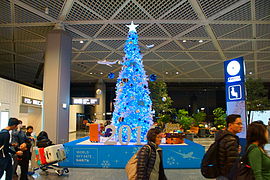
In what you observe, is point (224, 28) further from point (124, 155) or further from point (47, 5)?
point (47, 5)

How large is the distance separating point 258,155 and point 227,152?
378 mm

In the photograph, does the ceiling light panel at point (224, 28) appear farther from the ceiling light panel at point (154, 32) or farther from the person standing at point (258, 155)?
the person standing at point (258, 155)

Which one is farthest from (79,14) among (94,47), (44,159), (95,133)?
(44,159)

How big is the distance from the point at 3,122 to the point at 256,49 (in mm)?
13214

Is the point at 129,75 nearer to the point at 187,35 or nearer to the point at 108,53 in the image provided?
the point at 187,35

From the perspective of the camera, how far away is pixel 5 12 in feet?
25.0

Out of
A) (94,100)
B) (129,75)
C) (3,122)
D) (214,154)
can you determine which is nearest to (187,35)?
(129,75)

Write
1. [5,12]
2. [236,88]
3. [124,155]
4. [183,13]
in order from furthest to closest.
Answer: [183,13]
[5,12]
[124,155]
[236,88]

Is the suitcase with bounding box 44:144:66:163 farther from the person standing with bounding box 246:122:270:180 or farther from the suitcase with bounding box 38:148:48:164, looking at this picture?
the person standing with bounding box 246:122:270:180

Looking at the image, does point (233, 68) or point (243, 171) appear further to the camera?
point (233, 68)

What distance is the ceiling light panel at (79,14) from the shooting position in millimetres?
7430

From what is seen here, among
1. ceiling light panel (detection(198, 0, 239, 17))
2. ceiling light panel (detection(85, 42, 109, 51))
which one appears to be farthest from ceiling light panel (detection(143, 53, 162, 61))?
ceiling light panel (detection(198, 0, 239, 17))

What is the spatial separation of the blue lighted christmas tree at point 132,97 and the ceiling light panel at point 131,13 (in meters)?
0.51

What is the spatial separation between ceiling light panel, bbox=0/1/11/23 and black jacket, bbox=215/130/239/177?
25.2 feet
